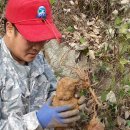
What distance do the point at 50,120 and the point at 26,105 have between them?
0.33m

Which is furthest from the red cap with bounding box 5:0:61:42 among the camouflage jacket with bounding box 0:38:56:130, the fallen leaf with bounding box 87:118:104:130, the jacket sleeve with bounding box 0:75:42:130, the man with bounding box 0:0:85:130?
the fallen leaf with bounding box 87:118:104:130

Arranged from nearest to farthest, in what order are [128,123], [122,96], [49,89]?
[49,89], [128,123], [122,96]

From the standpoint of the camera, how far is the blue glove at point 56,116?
2.81 m

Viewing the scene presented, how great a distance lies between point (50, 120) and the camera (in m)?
2.81

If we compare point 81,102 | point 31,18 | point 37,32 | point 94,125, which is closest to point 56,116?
point 81,102

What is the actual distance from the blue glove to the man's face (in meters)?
0.38

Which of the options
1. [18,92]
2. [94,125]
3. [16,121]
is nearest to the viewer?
[16,121]

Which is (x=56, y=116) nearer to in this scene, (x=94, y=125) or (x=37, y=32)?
(x=94, y=125)

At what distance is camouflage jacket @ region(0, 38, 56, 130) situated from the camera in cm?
282

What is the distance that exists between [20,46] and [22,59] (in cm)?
13

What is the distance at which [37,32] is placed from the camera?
2.80 m

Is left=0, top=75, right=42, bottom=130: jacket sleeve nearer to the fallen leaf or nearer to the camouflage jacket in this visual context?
the camouflage jacket

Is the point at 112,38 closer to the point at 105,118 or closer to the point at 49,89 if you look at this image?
the point at 105,118

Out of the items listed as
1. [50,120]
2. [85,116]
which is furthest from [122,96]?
[50,120]
